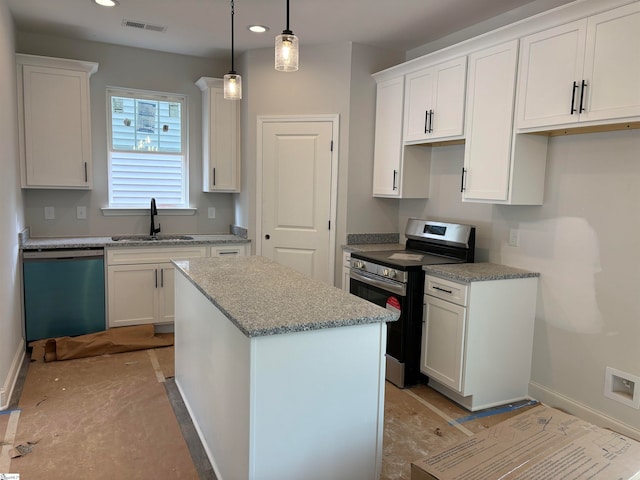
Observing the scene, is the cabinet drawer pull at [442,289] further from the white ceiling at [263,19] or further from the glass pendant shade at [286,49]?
the white ceiling at [263,19]

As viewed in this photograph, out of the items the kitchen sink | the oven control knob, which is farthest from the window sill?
the oven control knob

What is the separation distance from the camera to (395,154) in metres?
3.99

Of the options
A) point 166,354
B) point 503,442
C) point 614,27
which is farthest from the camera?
point 166,354

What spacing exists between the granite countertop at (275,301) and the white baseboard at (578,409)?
1.79 meters

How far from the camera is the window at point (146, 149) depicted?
4.52 metres

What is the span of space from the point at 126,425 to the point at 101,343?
1.31 m

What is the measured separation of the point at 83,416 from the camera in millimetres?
2787

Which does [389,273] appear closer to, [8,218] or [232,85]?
[232,85]

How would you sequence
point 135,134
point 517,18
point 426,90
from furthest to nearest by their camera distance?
point 135,134, point 426,90, point 517,18

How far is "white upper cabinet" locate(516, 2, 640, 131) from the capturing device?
2.28 metres

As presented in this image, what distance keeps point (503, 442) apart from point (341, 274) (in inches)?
119

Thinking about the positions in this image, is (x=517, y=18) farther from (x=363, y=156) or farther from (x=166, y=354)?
(x=166, y=354)

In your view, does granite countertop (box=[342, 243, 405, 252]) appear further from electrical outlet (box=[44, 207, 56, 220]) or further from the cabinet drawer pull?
electrical outlet (box=[44, 207, 56, 220])

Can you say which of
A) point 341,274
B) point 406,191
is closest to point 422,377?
point 341,274
